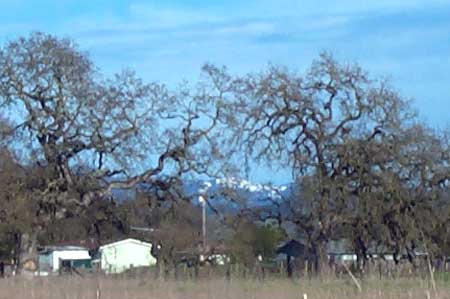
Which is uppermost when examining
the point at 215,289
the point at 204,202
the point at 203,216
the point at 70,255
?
the point at 204,202

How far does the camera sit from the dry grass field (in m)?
18.4

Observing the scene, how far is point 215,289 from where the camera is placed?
19.9 meters

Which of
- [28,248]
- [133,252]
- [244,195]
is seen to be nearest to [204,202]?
[244,195]

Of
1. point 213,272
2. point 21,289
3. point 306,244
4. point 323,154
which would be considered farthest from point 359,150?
point 21,289

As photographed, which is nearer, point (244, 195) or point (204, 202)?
point (244, 195)

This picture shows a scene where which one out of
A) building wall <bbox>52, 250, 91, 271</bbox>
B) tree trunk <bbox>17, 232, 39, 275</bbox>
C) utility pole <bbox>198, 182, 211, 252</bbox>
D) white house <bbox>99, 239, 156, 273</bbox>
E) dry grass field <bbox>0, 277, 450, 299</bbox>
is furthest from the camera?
building wall <bbox>52, 250, 91, 271</bbox>

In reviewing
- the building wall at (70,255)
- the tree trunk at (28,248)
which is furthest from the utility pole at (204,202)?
the building wall at (70,255)

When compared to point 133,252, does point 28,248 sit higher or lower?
lower

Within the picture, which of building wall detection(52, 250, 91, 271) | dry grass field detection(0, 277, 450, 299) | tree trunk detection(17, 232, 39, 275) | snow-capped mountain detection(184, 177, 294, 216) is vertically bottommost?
dry grass field detection(0, 277, 450, 299)

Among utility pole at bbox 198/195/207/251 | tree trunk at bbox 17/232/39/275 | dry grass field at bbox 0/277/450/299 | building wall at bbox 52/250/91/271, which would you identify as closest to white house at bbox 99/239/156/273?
utility pole at bbox 198/195/207/251

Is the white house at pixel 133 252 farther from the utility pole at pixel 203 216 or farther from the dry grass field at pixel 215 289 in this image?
the dry grass field at pixel 215 289

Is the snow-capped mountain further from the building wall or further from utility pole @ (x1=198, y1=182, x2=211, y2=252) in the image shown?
the building wall

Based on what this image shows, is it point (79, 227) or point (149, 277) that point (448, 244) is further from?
point (149, 277)

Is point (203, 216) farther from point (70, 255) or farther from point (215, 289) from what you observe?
point (215, 289)
